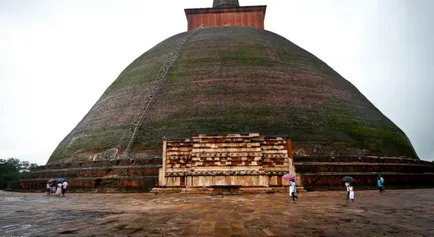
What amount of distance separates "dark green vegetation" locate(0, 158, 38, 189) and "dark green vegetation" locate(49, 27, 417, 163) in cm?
543

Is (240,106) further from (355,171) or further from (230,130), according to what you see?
(355,171)

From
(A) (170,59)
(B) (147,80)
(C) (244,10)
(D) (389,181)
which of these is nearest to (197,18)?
(C) (244,10)

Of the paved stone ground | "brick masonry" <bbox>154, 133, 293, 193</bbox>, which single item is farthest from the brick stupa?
the paved stone ground

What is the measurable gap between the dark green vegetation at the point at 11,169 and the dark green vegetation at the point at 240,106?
5.43 m

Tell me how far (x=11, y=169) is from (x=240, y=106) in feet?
113

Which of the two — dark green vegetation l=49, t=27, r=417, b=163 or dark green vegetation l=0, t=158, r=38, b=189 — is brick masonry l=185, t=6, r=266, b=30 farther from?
dark green vegetation l=0, t=158, r=38, b=189

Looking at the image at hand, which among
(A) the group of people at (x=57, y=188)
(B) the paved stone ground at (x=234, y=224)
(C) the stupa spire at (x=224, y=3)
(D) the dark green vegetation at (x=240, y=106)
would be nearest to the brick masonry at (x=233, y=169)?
(A) the group of people at (x=57, y=188)

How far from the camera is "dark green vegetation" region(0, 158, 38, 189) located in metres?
22.9

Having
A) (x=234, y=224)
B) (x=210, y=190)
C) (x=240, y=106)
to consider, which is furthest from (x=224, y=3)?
(x=234, y=224)

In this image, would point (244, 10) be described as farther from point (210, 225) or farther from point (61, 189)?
point (210, 225)

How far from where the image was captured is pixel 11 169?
3566cm

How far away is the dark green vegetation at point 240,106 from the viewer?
12.9 m

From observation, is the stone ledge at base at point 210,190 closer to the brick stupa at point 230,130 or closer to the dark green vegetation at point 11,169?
the brick stupa at point 230,130

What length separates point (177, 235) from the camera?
363 cm
